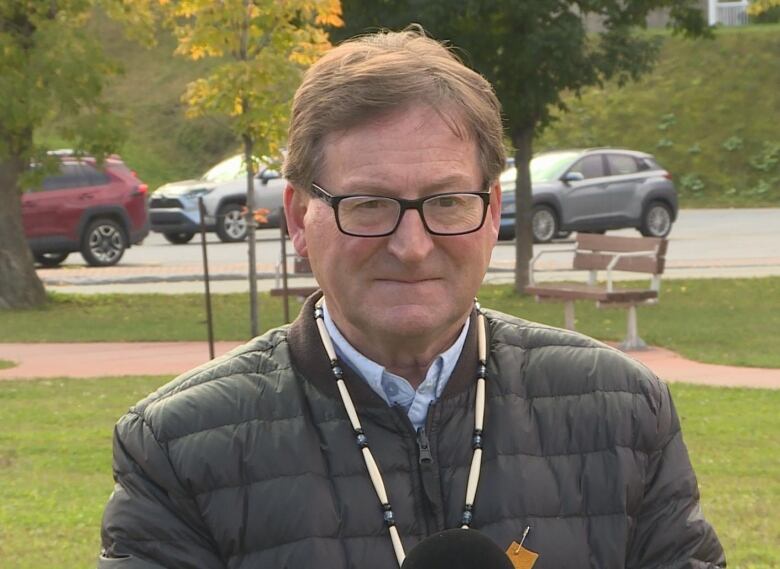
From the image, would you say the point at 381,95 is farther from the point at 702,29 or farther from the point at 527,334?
the point at 702,29

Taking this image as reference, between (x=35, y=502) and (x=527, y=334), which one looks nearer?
(x=527, y=334)

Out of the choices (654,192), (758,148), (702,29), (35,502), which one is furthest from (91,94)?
(758,148)

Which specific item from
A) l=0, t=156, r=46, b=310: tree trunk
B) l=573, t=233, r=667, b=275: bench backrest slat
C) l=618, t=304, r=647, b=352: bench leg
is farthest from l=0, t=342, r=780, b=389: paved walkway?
l=0, t=156, r=46, b=310: tree trunk

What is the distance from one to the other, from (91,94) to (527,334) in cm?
1496

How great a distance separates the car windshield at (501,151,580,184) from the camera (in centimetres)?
2909

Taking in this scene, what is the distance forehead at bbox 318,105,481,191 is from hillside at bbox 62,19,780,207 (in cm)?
3693

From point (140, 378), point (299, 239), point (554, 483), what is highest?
point (299, 239)

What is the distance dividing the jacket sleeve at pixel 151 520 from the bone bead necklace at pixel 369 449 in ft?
0.88

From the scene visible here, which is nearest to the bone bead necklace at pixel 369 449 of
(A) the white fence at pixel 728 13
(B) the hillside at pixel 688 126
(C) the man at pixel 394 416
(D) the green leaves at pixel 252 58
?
(C) the man at pixel 394 416

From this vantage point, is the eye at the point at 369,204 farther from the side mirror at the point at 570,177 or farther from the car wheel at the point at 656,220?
the car wheel at the point at 656,220

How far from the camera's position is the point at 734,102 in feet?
139

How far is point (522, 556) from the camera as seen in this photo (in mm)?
2381

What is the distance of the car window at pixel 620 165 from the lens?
29.7 metres

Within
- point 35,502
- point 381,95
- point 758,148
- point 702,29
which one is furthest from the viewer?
point 758,148
